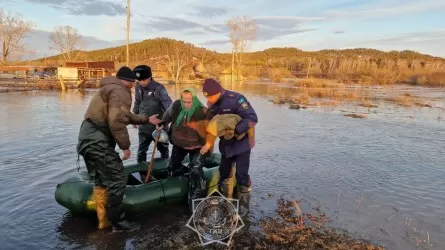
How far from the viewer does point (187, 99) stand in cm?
542

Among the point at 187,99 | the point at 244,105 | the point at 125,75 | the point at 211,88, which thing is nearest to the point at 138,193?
the point at 187,99

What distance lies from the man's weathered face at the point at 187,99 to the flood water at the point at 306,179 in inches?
72.0

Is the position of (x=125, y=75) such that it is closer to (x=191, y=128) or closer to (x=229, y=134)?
(x=191, y=128)

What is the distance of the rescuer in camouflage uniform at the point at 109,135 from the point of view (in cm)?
458

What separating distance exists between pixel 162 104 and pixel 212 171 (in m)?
1.80

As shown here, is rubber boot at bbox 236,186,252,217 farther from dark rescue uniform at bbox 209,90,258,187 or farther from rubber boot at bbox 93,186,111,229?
rubber boot at bbox 93,186,111,229

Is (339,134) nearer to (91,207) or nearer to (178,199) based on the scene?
(178,199)

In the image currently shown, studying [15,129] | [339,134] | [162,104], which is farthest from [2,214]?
[339,134]

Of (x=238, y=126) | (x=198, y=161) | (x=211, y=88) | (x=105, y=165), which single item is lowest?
(x=198, y=161)

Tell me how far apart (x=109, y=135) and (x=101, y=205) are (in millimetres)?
1096

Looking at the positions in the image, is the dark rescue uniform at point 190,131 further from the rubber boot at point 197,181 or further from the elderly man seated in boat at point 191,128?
the rubber boot at point 197,181

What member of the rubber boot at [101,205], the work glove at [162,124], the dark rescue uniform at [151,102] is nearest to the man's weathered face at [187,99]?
the work glove at [162,124]

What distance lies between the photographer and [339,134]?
13555 millimetres

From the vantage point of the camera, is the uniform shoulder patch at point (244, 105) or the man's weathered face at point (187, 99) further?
the man's weathered face at point (187, 99)
